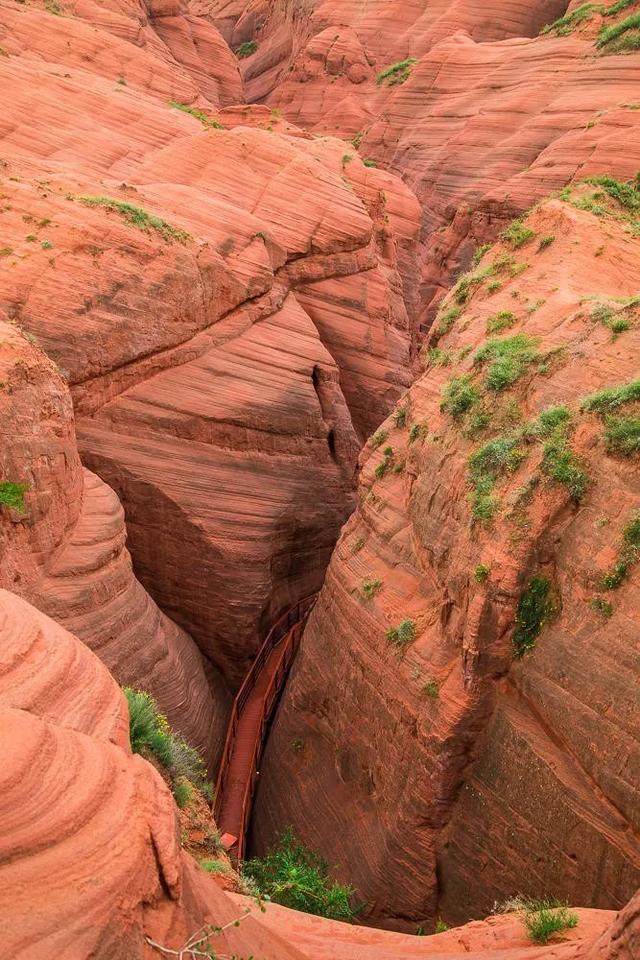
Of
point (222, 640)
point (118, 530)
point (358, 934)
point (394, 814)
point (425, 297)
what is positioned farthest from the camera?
point (425, 297)

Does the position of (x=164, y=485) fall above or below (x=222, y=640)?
above

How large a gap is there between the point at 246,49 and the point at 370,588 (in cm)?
5567

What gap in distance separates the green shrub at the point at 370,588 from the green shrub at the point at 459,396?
3488 mm

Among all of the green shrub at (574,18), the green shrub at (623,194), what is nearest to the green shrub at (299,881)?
the green shrub at (623,194)

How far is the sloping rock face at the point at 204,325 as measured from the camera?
18984 millimetres

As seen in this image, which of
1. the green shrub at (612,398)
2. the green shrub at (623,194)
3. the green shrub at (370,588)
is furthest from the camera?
the green shrub at (623,194)

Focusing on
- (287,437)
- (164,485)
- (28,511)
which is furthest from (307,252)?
(28,511)

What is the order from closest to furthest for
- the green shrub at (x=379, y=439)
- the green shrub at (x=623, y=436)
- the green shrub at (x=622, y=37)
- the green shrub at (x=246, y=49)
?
the green shrub at (x=623, y=436)
the green shrub at (x=379, y=439)
the green shrub at (x=622, y=37)
the green shrub at (x=246, y=49)

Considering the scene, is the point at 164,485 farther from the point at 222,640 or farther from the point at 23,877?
the point at 23,877

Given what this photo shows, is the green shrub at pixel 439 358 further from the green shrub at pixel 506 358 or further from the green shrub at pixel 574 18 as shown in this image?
Result: the green shrub at pixel 574 18

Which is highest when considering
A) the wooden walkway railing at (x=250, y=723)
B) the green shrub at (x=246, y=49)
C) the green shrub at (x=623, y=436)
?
the green shrub at (x=246, y=49)

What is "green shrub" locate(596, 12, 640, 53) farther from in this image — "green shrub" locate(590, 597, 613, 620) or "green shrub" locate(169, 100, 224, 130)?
"green shrub" locate(590, 597, 613, 620)

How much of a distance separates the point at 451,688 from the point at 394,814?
109 inches

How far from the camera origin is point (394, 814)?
45.1 ft
